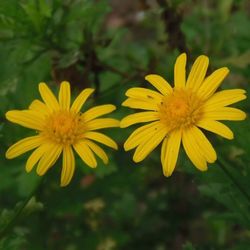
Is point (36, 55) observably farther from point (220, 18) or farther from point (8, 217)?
point (220, 18)

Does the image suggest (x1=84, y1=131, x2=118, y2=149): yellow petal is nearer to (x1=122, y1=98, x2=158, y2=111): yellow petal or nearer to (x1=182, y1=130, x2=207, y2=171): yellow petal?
(x1=122, y1=98, x2=158, y2=111): yellow petal

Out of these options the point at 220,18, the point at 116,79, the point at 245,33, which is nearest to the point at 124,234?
the point at 116,79

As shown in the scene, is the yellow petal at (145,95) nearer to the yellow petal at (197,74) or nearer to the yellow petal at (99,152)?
the yellow petal at (197,74)

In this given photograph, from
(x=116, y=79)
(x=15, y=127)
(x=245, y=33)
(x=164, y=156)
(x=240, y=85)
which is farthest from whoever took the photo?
(x=240, y=85)


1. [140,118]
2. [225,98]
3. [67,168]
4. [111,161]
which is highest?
[225,98]

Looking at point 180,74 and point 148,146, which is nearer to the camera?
point 148,146

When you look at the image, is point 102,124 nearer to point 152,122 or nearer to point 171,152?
point 152,122

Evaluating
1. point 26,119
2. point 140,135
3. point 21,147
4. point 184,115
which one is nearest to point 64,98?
point 26,119
